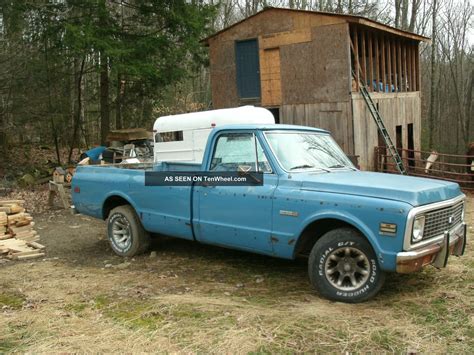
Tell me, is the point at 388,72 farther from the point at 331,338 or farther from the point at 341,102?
the point at 331,338

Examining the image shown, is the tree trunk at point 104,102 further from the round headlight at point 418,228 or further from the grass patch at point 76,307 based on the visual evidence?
the round headlight at point 418,228

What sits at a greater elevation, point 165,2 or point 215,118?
point 165,2

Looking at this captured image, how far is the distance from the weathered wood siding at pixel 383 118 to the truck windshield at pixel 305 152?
9095mm

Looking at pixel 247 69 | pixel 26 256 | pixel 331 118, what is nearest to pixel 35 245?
pixel 26 256

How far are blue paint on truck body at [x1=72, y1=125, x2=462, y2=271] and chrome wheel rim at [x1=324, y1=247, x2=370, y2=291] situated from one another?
10.6 inches

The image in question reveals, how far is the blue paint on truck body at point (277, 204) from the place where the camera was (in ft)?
15.3

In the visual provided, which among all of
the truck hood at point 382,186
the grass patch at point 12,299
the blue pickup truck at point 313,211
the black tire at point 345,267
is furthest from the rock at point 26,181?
the black tire at point 345,267

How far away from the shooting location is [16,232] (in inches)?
336

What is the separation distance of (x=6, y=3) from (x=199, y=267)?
1259 centimetres

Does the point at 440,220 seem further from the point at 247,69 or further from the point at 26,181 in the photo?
the point at 26,181

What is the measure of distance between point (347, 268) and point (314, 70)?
11402 mm

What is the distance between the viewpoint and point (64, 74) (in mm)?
18312

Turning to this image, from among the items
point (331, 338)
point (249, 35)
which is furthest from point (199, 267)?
point (249, 35)

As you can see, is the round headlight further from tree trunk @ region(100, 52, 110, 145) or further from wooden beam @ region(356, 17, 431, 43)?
tree trunk @ region(100, 52, 110, 145)
